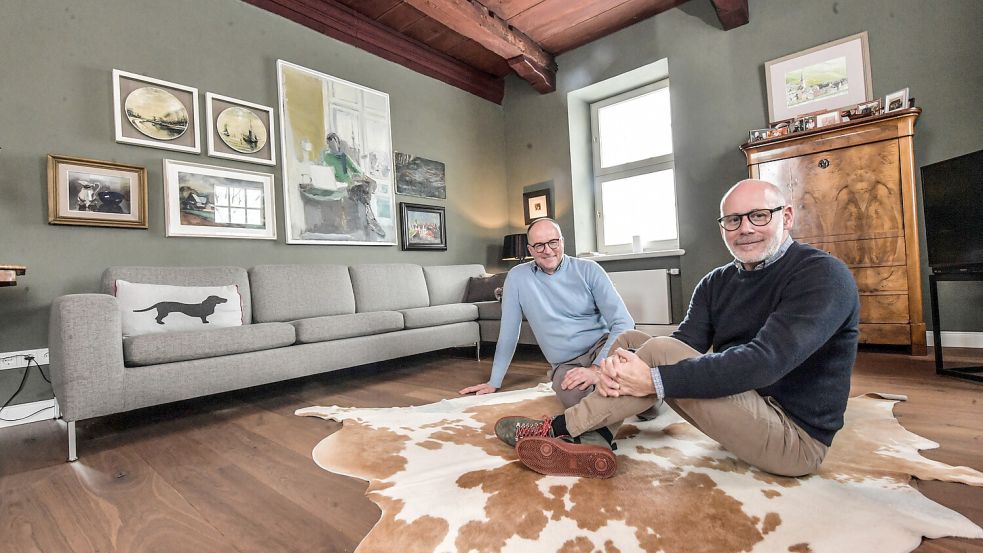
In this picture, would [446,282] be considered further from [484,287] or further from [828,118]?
[828,118]

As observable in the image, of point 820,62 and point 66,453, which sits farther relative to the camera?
point 820,62

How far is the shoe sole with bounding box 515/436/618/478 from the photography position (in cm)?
133

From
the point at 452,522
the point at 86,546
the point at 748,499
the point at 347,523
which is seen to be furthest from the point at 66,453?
the point at 748,499

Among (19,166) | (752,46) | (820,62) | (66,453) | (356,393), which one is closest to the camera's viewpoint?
(66,453)

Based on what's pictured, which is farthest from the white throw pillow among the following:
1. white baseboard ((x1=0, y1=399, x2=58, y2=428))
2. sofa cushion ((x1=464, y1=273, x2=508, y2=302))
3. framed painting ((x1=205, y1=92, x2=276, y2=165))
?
sofa cushion ((x1=464, y1=273, x2=508, y2=302))

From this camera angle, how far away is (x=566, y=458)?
136 centimetres

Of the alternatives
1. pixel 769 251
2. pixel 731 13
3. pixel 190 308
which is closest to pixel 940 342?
pixel 769 251

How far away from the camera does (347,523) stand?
118cm

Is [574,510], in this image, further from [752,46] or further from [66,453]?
[752,46]

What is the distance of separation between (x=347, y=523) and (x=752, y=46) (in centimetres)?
477

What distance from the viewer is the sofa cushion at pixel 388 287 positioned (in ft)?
12.3

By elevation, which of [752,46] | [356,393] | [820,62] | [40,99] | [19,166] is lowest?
[356,393]

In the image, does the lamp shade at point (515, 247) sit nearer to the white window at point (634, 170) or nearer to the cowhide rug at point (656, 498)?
the white window at point (634, 170)

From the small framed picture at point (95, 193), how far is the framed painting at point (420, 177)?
7.12 ft
